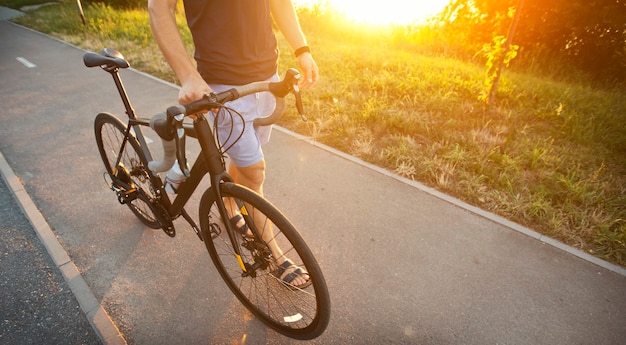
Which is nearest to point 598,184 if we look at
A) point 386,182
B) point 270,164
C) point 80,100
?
point 386,182

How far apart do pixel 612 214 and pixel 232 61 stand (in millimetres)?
4031

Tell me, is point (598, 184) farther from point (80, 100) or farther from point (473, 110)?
point (80, 100)

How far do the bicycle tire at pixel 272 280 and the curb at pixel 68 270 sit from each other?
0.80m

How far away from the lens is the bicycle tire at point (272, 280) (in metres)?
1.66

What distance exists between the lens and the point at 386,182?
382cm

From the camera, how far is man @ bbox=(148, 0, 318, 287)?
1.56 metres

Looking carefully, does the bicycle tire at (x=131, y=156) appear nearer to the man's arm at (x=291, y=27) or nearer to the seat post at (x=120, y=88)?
the seat post at (x=120, y=88)

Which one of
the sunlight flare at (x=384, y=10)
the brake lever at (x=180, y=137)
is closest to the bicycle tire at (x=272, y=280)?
the brake lever at (x=180, y=137)

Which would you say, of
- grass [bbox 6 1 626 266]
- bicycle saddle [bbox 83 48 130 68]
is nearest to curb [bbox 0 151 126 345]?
bicycle saddle [bbox 83 48 130 68]

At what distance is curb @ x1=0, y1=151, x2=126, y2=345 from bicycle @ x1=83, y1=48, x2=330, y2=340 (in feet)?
2.18

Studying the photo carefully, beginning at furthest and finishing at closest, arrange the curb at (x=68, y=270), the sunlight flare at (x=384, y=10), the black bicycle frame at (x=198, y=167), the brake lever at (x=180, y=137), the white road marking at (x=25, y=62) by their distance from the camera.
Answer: the sunlight flare at (x=384, y=10)
the white road marking at (x=25, y=62)
the curb at (x=68, y=270)
the black bicycle frame at (x=198, y=167)
the brake lever at (x=180, y=137)

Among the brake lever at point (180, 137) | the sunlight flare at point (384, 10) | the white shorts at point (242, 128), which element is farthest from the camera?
the sunlight flare at point (384, 10)

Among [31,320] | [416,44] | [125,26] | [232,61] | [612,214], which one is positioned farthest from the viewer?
[125,26]

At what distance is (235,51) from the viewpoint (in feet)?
6.28
